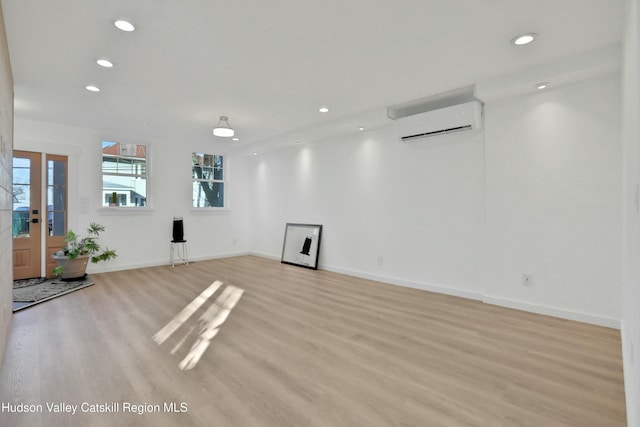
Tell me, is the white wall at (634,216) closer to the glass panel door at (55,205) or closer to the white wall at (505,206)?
the white wall at (505,206)

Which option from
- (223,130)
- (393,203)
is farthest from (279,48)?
(393,203)

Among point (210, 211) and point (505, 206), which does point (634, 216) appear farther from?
point (210, 211)

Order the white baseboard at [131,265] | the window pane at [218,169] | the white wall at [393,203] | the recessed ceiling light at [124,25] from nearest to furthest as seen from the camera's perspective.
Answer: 1. the recessed ceiling light at [124,25]
2. the white wall at [393,203]
3. the white baseboard at [131,265]
4. the window pane at [218,169]

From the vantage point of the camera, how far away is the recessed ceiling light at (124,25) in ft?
7.86

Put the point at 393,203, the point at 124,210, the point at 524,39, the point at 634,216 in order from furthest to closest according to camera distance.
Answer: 1. the point at 124,210
2. the point at 393,203
3. the point at 524,39
4. the point at 634,216

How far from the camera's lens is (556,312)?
3.29 m

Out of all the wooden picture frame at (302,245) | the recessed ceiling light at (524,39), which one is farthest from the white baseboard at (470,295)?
the recessed ceiling light at (524,39)

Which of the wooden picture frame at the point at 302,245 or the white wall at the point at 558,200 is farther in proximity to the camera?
the wooden picture frame at the point at 302,245

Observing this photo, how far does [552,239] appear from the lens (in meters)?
3.33

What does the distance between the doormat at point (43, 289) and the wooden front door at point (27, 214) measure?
362 millimetres

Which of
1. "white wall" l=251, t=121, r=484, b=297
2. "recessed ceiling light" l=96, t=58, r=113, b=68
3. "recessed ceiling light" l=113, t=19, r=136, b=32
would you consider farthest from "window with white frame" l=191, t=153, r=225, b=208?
"recessed ceiling light" l=113, t=19, r=136, b=32

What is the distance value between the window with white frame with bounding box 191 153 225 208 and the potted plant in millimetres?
2002

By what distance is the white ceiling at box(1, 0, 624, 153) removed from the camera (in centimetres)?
228

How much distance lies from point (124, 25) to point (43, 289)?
13.3ft
